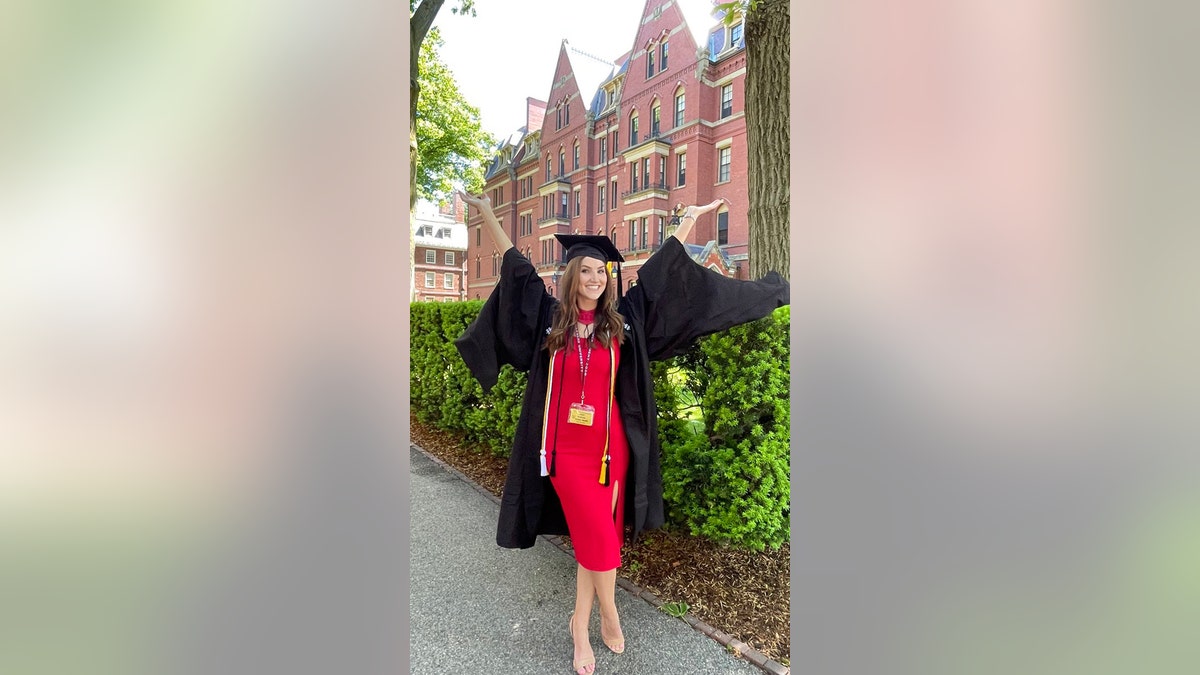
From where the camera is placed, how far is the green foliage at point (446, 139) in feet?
58.1

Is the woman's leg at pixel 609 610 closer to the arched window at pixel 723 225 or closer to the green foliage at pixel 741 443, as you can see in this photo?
the green foliage at pixel 741 443

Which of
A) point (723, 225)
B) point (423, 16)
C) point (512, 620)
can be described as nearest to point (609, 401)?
point (512, 620)

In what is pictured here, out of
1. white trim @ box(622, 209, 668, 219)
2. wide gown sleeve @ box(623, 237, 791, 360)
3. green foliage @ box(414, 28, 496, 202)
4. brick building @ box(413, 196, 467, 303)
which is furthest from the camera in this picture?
brick building @ box(413, 196, 467, 303)

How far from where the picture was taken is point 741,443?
3.10m

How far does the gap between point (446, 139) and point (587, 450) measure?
63.1ft

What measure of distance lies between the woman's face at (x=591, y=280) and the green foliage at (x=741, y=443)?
0.81 metres

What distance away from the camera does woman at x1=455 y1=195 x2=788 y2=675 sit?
265 centimetres

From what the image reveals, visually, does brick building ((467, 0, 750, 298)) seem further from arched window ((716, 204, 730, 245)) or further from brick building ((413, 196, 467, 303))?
brick building ((413, 196, 467, 303))

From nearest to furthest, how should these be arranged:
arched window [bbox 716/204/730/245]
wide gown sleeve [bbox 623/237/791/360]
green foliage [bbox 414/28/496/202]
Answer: wide gown sleeve [bbox 623/237/791/360] < green foliage [bbox 414/28/496/202] < arched window [bbox 716/204/730/245]

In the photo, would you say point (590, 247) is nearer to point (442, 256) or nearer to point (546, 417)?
point (546, 417)

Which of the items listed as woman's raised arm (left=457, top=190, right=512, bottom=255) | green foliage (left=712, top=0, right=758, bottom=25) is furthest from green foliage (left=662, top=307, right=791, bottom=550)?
green foliage (left=712, top=0, right=758, bottom=25)
